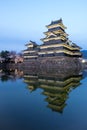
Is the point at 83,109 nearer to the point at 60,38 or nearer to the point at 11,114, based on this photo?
the point at 11,114

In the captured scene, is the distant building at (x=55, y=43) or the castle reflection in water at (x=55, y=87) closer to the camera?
the castle reflection in water at (x=55, y=87)

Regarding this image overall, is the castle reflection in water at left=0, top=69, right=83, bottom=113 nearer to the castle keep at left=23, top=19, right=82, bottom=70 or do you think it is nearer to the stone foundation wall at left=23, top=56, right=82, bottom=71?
the stone foundation wall at left=23, top=56, right=82, bottom=71

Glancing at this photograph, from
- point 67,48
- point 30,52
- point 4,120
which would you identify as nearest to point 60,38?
point 67,48

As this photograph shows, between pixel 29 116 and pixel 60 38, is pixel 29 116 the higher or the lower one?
the lower one

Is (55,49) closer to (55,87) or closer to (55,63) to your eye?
(55,63)

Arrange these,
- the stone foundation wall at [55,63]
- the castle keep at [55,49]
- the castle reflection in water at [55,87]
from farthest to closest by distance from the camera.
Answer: the castle keep at [55,49], the stone foundation wall at [55,63], the castle reflection in water at [55,87]

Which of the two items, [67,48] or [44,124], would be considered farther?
[67,48]

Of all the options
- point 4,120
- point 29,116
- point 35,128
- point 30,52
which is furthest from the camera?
point 30,52

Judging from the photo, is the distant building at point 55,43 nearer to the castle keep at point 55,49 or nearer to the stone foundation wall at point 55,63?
the castle keep at point 55,49

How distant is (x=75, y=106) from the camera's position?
11.1 metres

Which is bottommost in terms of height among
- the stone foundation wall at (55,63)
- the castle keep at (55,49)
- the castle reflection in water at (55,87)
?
the castle reflection in water at (55,87)

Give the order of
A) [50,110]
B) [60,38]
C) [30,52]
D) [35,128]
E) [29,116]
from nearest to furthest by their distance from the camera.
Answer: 1. [35,128]
2. [29,116]
3. [50,110]
4. [60,38]
5. [30,52]

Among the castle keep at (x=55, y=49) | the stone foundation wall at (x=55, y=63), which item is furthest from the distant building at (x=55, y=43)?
the stone foundation wall at (x=55, y=63)

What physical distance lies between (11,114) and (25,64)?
5038 centimetres
